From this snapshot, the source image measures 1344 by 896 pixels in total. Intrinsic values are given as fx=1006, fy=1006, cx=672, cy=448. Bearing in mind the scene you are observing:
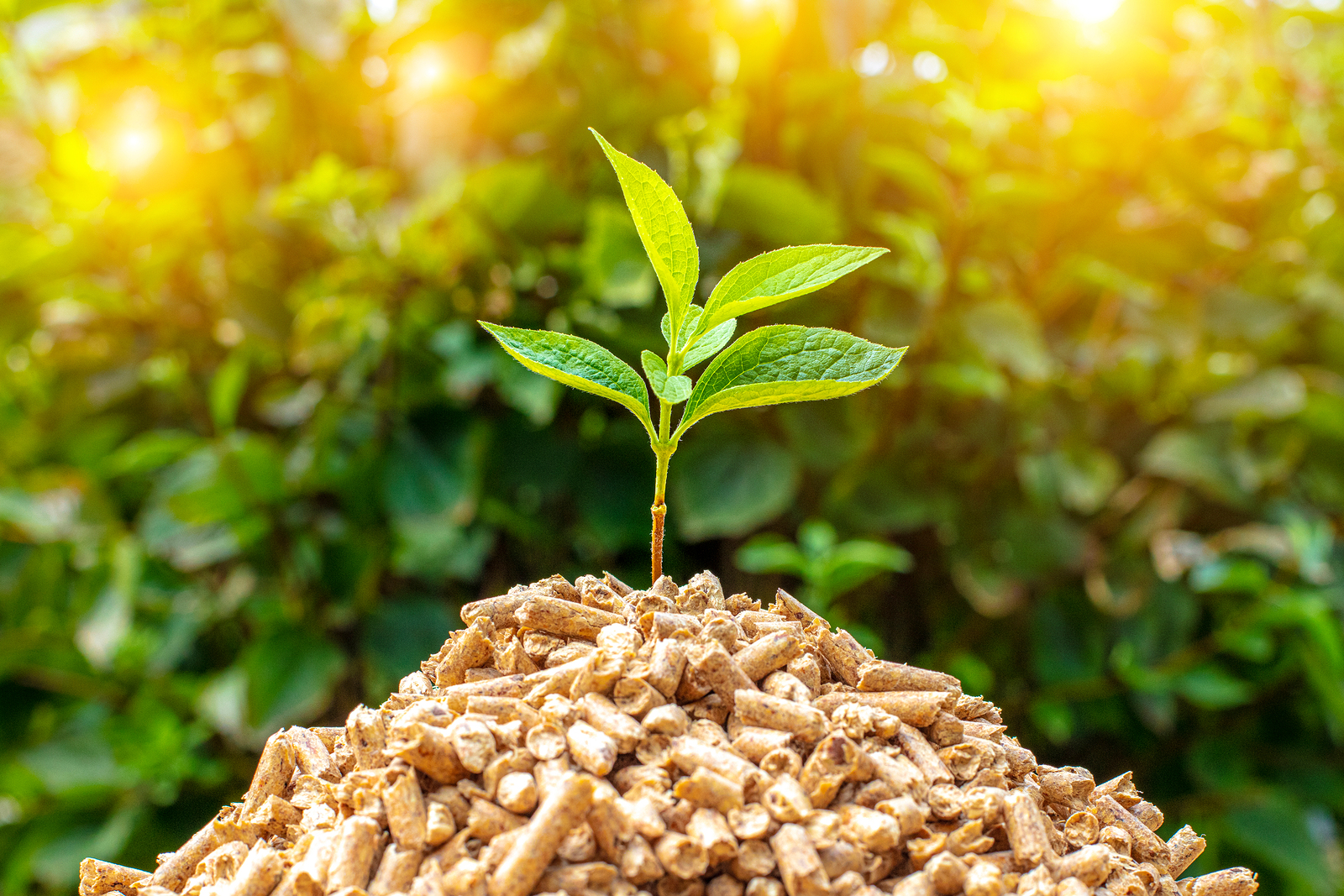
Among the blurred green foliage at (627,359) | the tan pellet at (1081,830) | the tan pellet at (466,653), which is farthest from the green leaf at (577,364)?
the blurred green foliage at (627,359)

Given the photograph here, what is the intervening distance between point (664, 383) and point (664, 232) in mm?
55

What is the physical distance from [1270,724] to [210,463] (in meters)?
1.01

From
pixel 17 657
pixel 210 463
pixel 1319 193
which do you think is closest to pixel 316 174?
pixel 210 463

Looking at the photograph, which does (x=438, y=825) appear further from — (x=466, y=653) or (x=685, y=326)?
(x=685, y=326)

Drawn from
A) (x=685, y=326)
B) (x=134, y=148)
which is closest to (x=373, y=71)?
(x=134, y=148)

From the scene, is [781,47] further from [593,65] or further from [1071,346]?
[1071,346]

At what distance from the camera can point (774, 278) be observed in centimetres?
36

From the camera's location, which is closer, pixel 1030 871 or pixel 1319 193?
pixel 1030 871

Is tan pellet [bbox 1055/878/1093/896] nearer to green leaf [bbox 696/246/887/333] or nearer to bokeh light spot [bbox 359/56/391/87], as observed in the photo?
green leaf [bbox 696/246/887/333]

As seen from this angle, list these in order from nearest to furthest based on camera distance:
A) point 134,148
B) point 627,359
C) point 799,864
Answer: point 799,864
point 627,359
point 134,148

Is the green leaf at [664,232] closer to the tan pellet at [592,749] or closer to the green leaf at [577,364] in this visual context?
the green leaf at [577,364]

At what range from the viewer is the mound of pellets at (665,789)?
0.30 m

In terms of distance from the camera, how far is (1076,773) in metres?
0.38

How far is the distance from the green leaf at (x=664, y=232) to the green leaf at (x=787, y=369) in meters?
0.03
